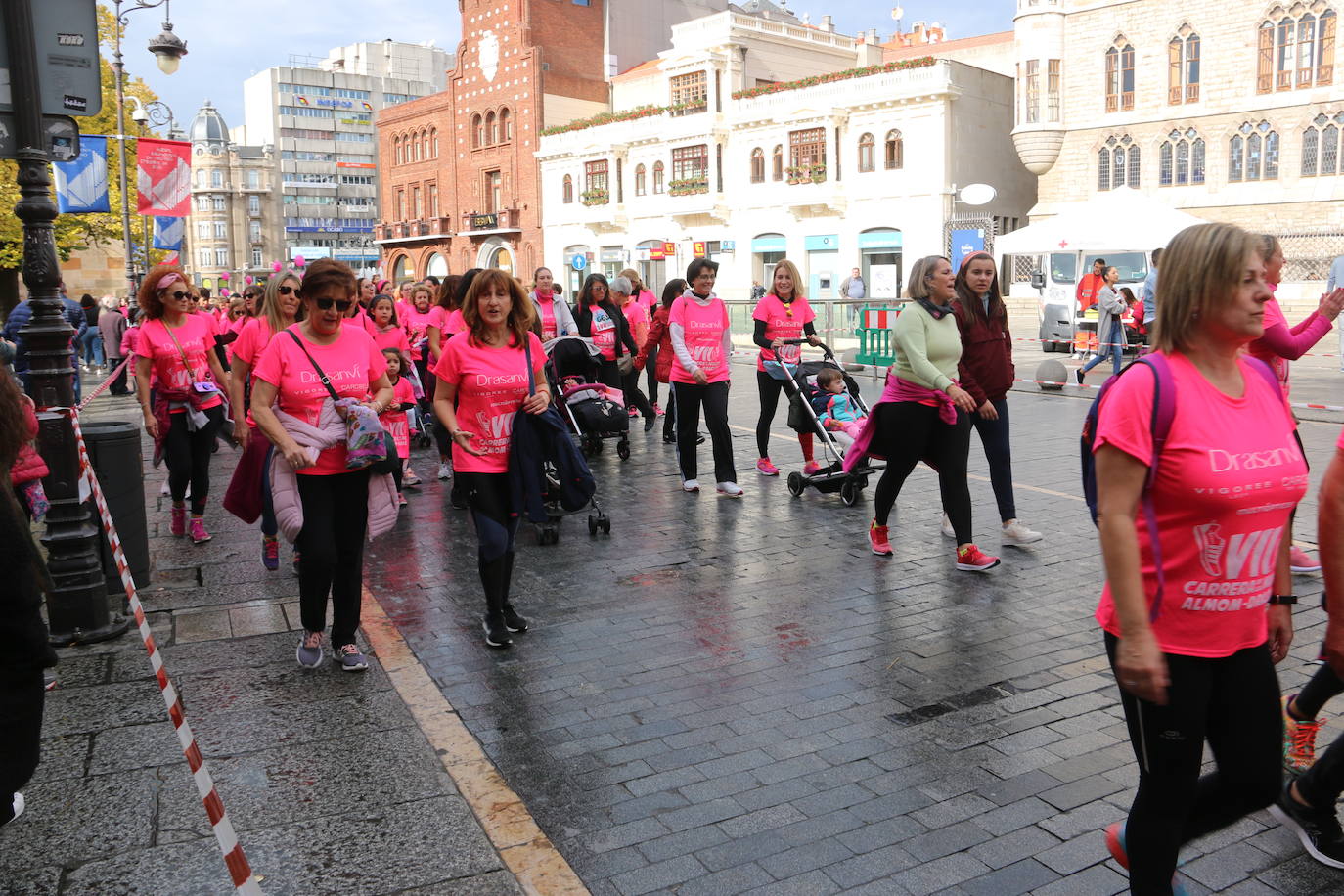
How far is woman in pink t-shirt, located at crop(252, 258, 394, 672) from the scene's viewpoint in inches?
190

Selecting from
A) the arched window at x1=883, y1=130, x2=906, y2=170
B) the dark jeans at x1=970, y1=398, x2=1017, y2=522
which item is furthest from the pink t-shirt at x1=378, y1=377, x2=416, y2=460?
the arched window at x1=883, y1=130, x2=906, y2=170

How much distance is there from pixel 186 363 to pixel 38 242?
228 cm

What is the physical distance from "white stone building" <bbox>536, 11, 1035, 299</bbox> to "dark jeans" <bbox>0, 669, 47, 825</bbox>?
37.9 metres

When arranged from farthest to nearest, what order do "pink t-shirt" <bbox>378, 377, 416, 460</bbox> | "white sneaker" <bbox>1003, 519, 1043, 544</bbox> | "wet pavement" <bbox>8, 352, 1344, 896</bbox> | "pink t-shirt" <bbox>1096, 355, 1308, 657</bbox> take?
1. "pink t-shirt" <bbox>378, 377, 416, 460</bbox>
2. "white sneaker" <bbox>1003, 519, 1043, 544</bbox>
3. "wet pavement" <bbox>8, 352, 1344, 896</bbox>
4. "pink t-shirt" <bbox>1096, 355, 1308, 657</bbox>

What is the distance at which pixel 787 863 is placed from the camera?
3277 mm

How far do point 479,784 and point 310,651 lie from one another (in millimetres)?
1610

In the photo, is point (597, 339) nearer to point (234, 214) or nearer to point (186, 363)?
point (186, 363)

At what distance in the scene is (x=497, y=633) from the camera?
532cm

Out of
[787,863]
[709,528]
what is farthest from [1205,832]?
[709,528]

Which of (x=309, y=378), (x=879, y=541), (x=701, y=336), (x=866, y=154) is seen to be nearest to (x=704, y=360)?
(x=701, y=336)

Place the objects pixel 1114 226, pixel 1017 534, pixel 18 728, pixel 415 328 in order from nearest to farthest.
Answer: pixel 18 728 → pixel 1017 534 → pixel 415 328 → pixel 1114 226

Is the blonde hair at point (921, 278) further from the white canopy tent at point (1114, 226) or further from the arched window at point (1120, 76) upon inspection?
the arched window at point (1120, 76)

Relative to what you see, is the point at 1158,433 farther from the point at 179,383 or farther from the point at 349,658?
the point at 179,383

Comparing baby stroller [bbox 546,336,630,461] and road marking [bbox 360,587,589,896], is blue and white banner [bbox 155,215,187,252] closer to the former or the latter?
baby stroller [bbox 546,336,630,461]
